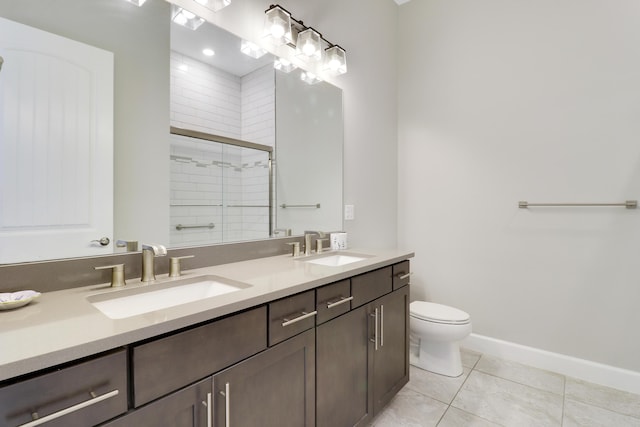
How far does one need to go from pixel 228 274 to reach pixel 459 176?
2.03 m

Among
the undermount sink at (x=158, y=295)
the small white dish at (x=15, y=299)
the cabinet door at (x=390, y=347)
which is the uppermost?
the small white dish at (x=15, y=299)

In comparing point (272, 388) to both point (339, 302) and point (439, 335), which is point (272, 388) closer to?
point (339, 302)

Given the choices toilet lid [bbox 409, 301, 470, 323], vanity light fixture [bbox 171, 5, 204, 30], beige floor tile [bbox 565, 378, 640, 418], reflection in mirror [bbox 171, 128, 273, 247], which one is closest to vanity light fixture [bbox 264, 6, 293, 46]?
vanity light fixture [bbox 171, 5, 204, 30]

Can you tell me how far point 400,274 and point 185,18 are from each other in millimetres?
1650

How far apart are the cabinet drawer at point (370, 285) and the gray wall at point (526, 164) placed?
1.20m

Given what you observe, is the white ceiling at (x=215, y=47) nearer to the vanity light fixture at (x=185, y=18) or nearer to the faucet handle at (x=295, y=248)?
the vanity light fixture at (x=185, y=18)

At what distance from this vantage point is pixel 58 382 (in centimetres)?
59

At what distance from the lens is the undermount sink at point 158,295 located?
97cm

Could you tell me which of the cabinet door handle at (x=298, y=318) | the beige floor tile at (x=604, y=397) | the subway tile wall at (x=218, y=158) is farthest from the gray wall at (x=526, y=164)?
the cabinet door handle at (x=298, y=318)

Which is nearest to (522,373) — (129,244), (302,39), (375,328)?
(375,328)

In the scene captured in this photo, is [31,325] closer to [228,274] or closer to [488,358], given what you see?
[228,274]

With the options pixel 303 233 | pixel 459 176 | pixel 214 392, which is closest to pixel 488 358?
pixel 459 176

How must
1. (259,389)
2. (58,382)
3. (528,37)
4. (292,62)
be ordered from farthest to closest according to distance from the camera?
1. (528,37)
2. (292,62)
3. (259,389)
4. (58,382)

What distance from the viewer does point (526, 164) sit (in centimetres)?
224
